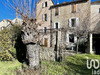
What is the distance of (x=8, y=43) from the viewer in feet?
13.4

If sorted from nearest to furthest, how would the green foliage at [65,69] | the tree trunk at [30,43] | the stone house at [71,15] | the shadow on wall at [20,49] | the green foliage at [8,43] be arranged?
1. the green foliage at [65,69]
2. the tree trunk at [30,43]
3. the green foliage at [8,43]
4. the shadow on wall at [20,49]
5. the stone house at [71,15]

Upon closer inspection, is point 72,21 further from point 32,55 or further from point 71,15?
point 32,55

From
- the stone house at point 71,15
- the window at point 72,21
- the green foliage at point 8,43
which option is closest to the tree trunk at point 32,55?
the green foliage at point 8,43

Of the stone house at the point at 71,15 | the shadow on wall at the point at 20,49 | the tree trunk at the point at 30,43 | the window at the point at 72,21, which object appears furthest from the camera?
the window at the point at 72,21

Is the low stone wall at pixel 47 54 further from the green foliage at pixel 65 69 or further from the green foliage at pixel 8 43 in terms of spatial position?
the green foliage at pixel 8 43

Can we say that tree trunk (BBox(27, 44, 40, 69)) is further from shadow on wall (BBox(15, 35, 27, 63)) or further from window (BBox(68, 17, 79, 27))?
window (BBox(68, 17, 79, 27))

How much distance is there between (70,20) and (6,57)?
33.5ft

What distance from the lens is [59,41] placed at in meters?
4.29

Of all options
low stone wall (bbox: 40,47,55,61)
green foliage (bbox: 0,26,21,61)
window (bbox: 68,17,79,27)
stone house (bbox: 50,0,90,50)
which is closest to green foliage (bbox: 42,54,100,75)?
low stone wall (bbox: 40,47,55,61)

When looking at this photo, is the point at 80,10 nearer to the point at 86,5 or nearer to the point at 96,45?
the point at 86,5

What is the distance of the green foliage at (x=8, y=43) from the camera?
158 inches

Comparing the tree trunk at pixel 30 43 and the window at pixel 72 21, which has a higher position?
the window at pixel 72 21

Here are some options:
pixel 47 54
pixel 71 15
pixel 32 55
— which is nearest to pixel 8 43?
pixel 32 55

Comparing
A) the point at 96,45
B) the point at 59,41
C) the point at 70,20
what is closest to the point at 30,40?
the point at 59,41
